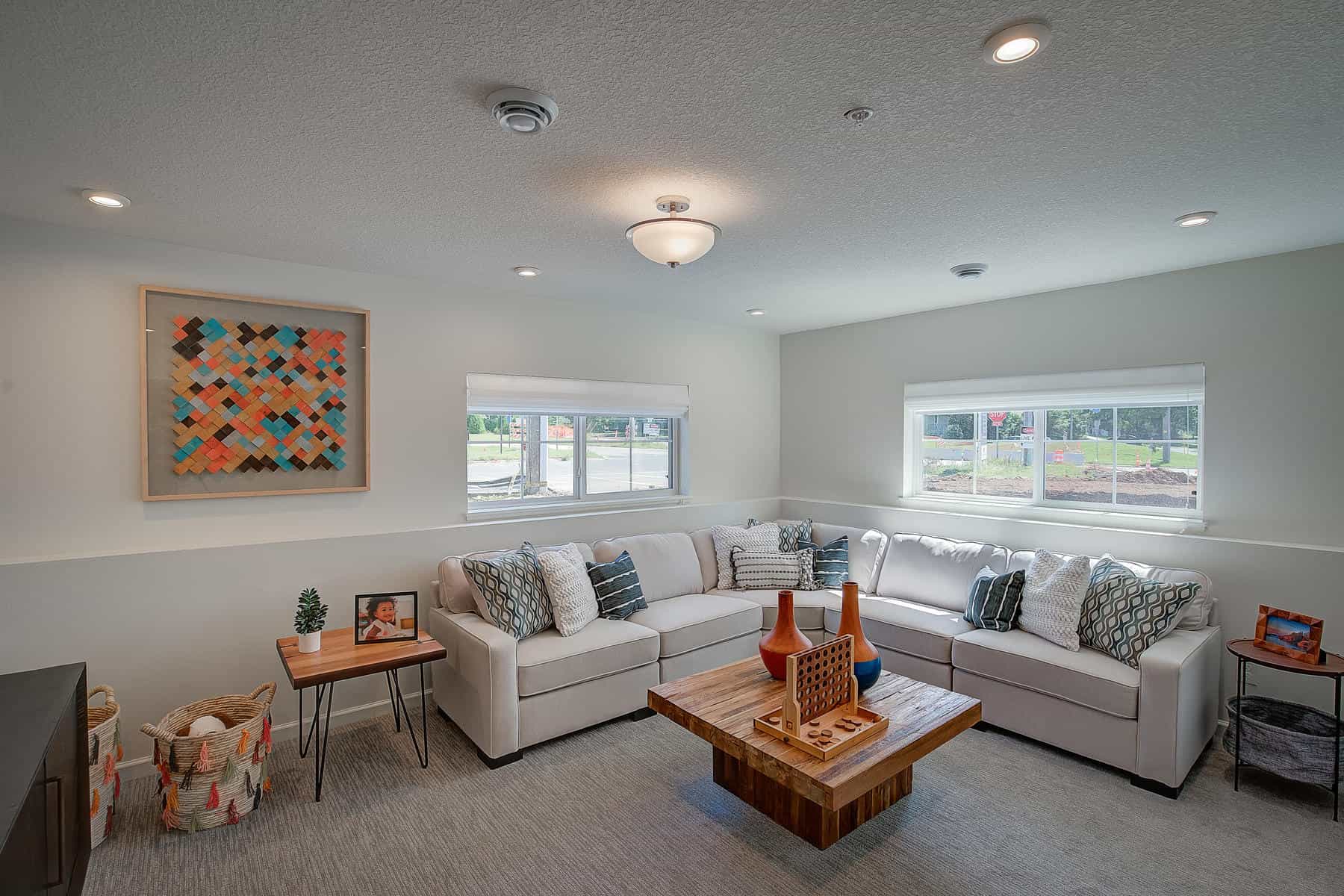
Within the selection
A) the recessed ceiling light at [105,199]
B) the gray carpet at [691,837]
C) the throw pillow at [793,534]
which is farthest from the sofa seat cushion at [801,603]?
the recessed ceiling light at [105,199]

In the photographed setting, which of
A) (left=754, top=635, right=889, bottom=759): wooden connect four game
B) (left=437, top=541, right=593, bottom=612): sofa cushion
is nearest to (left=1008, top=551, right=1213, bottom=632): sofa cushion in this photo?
(left=754, top=635, right=889, bottom=759): wooden connect four game

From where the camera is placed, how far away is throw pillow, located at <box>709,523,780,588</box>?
14.9ft

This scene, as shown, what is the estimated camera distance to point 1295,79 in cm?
165

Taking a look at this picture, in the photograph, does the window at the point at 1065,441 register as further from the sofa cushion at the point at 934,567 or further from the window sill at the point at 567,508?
the window sill at the point at 567,508

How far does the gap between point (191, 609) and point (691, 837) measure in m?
2.51

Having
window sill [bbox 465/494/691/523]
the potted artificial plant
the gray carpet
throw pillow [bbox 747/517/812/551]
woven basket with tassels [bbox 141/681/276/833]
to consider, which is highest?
window sill [bbox 465/494/691/523]

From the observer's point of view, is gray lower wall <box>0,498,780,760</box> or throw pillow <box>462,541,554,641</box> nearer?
gray lower wall <box>0,498,780,760</box>

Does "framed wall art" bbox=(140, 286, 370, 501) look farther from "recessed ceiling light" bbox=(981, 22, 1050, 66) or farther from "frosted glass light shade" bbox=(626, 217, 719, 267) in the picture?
"recessed ceiling light" bbox=(981, 22, 1050, 66)

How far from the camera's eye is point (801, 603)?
4125mm

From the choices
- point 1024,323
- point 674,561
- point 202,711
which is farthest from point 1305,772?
point 202,711

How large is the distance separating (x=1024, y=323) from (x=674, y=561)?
275 cm

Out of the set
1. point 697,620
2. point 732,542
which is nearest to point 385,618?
point 697,620

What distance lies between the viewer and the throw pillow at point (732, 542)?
14.9 ft

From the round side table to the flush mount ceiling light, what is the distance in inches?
116
